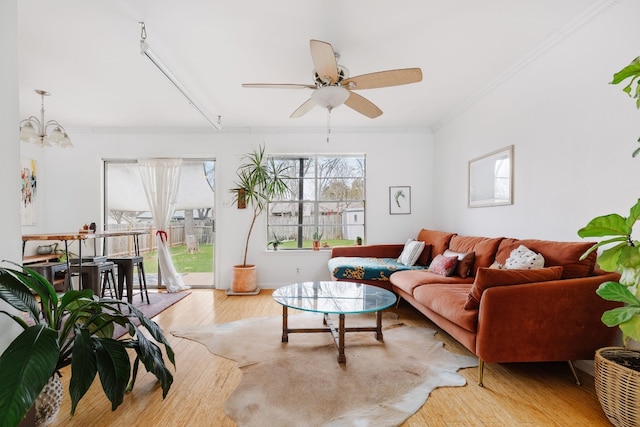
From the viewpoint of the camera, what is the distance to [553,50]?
2688 mm

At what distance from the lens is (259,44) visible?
8.84ft

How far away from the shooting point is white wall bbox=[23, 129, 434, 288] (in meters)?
5.09

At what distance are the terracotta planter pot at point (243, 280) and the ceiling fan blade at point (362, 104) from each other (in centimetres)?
291

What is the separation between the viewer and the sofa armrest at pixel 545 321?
2.08m

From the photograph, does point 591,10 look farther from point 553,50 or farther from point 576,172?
point 576,172

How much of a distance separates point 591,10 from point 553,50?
41 cm

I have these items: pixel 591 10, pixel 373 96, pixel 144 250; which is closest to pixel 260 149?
pixel 373 96

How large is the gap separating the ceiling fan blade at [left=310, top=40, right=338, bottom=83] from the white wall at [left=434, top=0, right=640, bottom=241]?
192cm

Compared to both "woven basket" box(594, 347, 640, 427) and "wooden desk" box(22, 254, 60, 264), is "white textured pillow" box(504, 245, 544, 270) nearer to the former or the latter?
"woven basket" box(594, 347, 640, 427)

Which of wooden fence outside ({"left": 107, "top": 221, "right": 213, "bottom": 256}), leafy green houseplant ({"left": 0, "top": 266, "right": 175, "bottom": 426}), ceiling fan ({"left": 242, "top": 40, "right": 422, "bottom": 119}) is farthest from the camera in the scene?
wooden fence outside ({"left": 107, "top": 221, "right": 213, "bottom": 256})

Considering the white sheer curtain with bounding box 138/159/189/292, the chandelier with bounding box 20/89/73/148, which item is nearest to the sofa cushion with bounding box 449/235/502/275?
the white sheer curtain with bounding box 138/159/189/292

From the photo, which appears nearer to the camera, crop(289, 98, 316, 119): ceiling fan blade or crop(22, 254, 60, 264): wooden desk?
crop(289, 98, 316, 119): ceiling fan blade

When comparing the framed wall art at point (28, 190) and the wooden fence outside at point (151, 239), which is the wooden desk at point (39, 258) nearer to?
the framed wall art at point (28, 190)

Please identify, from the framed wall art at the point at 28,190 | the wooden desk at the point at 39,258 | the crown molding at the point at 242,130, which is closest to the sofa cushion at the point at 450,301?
the crown molding at the point at 242,130
